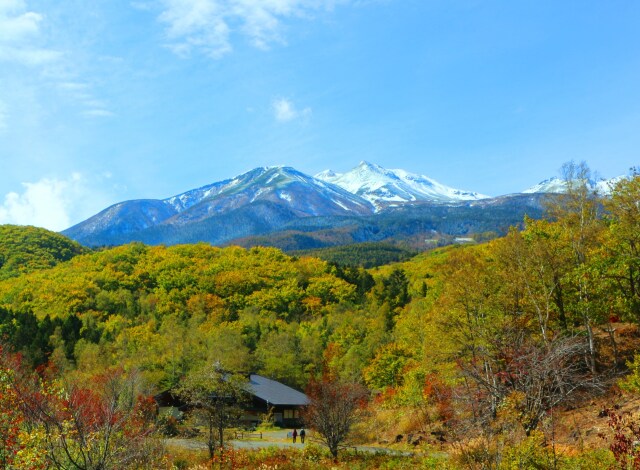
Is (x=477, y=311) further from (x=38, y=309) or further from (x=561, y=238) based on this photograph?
(x=38, y=309)

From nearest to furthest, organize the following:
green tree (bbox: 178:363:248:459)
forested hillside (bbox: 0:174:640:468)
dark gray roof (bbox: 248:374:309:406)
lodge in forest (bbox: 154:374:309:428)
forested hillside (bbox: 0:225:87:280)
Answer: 1. forested hillside (bbox: 0:174:640:468)
2. green tree (bbox: 178:363:248:459)
3. lodge in forest (bbox: 154:374:309:428)
4. dark gray roof (bbox: 248:374:309:406)
5. forested hillside (bbox: 0:225:87:280)

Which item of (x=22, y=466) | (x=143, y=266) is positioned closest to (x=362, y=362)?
(x=22, y=466)

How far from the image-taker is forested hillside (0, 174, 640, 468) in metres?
19.8

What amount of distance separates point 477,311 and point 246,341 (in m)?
44.1

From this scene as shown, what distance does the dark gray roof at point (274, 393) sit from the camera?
5234 cm

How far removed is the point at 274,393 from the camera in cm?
5469

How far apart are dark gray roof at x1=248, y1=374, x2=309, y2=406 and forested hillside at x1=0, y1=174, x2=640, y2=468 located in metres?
3.50

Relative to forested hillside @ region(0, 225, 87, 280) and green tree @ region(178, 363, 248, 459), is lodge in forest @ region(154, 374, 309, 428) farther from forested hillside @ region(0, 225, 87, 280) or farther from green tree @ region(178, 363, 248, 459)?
forested hillside @ region(0, 225, 87, 280)

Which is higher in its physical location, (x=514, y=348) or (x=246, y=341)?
(x=514, y=348)

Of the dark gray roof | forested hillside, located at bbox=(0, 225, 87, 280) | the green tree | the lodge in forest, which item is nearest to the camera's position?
the green tree

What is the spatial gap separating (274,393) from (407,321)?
15.1 m

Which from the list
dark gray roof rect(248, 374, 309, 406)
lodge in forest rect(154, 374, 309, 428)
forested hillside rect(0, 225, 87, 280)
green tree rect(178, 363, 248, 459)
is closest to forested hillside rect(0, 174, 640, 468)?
lodge in forest rect(154, 374, 309, 428)

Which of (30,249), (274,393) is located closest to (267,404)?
(274,393)

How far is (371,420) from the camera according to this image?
39875mm
